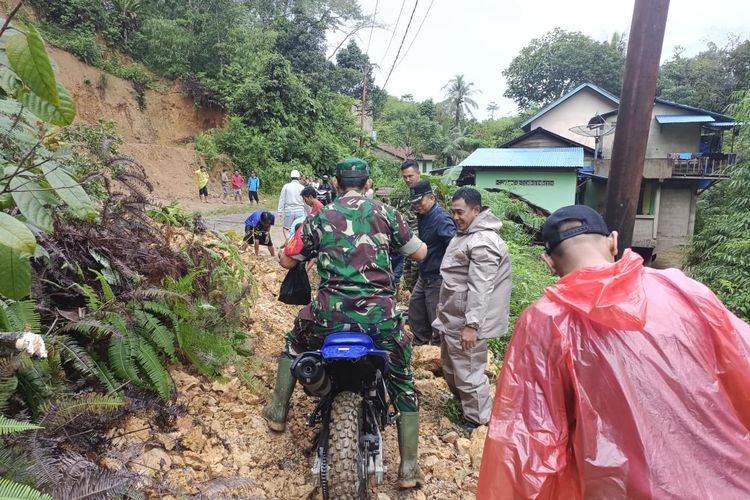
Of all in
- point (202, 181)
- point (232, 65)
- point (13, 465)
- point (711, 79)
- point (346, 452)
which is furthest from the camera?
point (711, 79)

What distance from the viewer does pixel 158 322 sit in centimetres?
281

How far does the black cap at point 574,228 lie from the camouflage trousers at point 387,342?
4.05ft

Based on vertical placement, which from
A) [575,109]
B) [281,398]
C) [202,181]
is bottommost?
[281,398]

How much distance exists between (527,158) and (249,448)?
18.1m

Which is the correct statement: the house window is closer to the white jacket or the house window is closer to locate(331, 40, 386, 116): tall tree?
the white jacket

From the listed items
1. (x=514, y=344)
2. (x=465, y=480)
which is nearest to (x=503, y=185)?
(x=465, y=480)

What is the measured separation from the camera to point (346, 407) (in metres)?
2.30

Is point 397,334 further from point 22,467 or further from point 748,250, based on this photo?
point 748,250

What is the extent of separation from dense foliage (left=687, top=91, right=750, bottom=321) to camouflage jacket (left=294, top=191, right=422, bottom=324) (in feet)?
33.1

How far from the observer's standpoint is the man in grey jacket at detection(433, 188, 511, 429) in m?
3.38

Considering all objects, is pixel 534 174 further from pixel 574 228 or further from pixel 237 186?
pixel 574 228

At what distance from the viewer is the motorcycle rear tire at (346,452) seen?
218cm

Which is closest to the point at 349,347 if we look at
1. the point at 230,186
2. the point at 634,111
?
the point at 634,111

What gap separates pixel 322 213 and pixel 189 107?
25162mm
